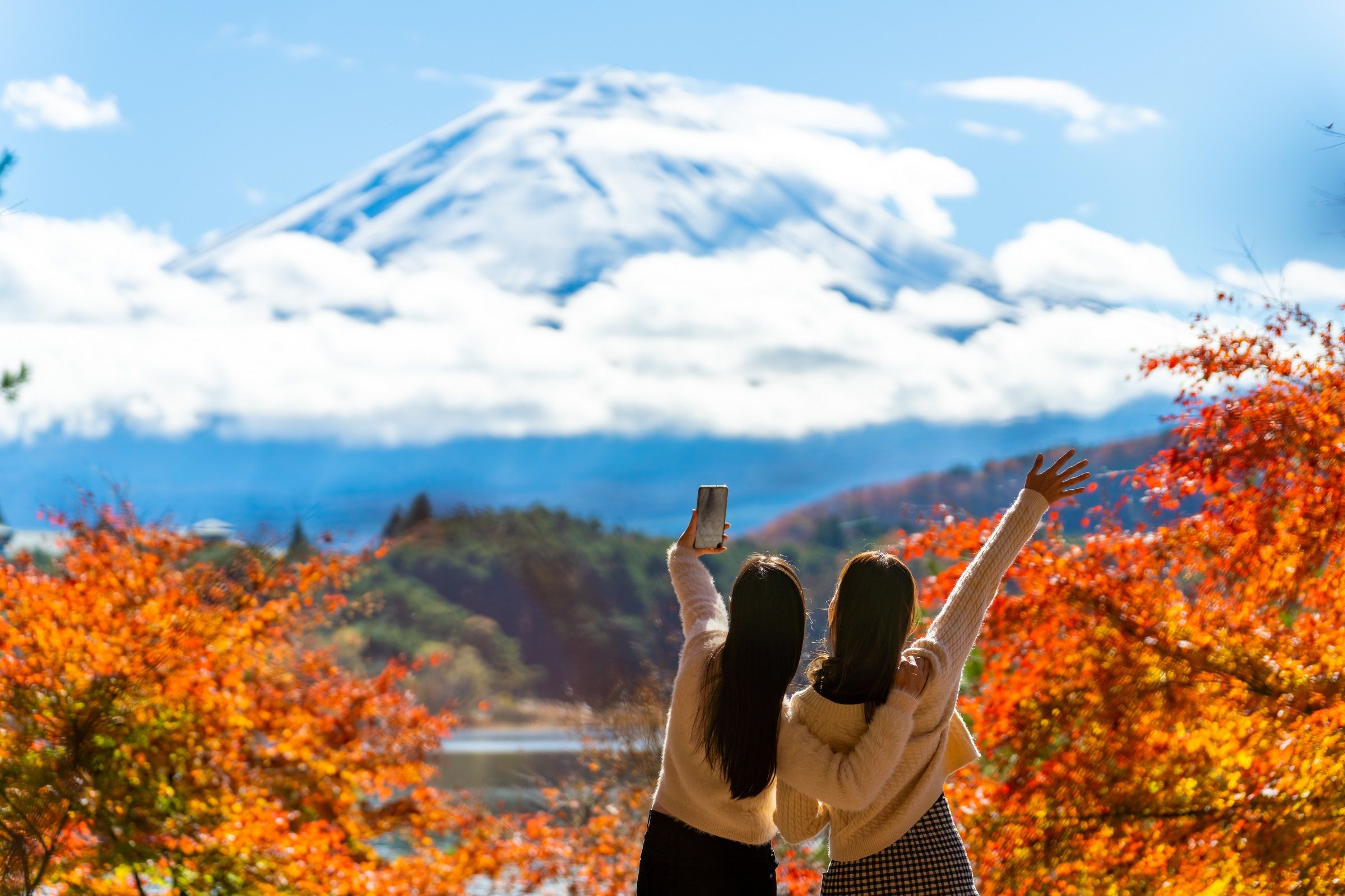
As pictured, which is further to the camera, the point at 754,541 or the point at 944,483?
the point at 944,483

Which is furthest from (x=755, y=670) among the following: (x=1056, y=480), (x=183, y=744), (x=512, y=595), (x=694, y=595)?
(x=512, y=595)

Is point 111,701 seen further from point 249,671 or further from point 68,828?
point 249,671

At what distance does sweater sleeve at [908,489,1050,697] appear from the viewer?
2.26 meters

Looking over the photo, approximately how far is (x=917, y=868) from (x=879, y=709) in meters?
0.38

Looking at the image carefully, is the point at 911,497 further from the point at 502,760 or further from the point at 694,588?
the point at 694,588

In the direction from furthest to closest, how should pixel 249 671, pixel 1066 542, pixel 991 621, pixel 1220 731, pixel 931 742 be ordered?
pixel 249 671, pixel 1066 542, pixel 991 621, pixel 1220 731, pixel 931 742

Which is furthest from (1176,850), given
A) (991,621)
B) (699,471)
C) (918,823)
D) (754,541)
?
(699,471)

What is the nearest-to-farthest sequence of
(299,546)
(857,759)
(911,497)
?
(857,759), (299,546), (911,497)

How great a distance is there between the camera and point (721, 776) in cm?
222

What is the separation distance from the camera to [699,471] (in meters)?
87.5

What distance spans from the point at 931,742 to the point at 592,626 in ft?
74.4

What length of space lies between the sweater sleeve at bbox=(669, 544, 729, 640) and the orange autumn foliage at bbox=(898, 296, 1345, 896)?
3.04m

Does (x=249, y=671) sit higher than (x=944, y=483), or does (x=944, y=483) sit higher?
(x=944, y=483)

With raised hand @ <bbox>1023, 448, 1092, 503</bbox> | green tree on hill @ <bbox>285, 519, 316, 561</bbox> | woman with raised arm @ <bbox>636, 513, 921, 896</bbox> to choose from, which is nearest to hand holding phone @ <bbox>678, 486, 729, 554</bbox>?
woman with raised arm @ <bbox>636, 513, 921, 896</bbox>
